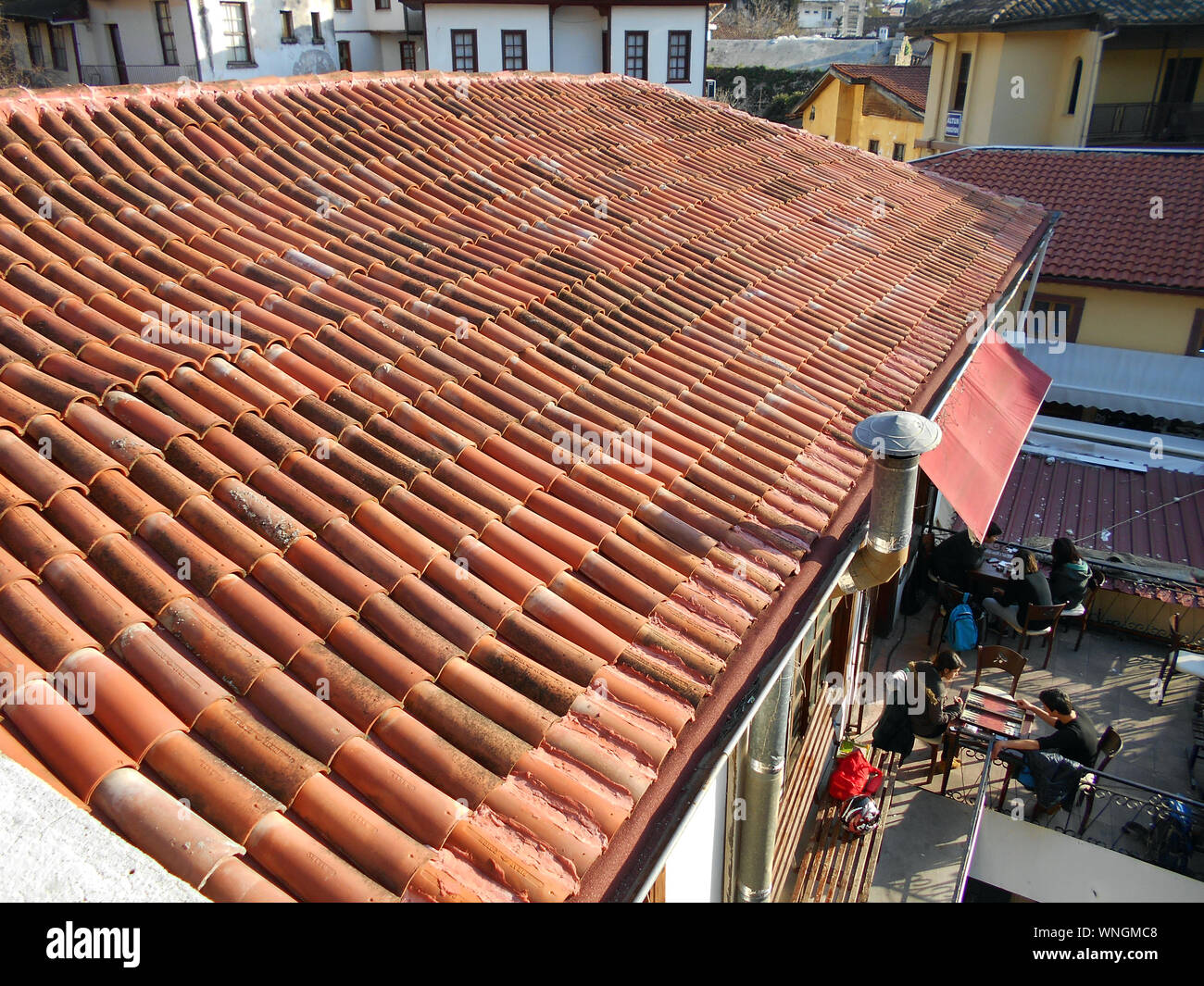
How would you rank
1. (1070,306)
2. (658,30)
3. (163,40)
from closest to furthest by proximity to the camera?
(1070,306) → (163,40) → (658,30)

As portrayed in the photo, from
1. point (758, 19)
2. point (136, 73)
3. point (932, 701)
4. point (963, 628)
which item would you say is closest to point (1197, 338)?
point (963, 628)

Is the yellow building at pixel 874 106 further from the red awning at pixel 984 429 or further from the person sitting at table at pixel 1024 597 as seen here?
the person sitting at table at pixel 1024 597

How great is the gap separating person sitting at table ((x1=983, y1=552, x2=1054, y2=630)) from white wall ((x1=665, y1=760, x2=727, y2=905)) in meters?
4.96

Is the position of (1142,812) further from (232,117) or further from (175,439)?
(232,117)

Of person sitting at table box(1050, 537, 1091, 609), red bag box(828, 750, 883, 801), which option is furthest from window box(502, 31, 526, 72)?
red bag box(828, 750, 883, 801)

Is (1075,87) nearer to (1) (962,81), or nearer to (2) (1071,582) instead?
(1) (962,81)

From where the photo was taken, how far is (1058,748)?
23.5ft

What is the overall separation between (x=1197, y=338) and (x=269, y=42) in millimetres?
31817

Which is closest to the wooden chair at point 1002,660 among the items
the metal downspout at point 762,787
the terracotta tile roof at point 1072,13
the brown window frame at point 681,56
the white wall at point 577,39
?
the metal downspout at point 762,787

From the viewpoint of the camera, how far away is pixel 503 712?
3121 mm

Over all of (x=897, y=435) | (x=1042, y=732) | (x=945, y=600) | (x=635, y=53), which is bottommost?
(x=1042, y=732)

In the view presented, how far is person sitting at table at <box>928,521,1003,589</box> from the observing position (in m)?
9.14
